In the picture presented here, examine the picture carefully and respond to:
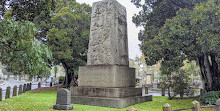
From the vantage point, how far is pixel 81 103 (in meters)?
8.43

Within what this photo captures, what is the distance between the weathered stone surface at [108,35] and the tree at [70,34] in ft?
27.5

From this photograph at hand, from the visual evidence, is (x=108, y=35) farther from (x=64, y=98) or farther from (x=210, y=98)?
(x=210, y=98)

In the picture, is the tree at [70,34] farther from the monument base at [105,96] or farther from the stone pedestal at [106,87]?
the monument base at [105,96]

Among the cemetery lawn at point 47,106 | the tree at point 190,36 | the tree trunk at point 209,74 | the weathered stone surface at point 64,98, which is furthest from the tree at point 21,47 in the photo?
the tree trunk at point 209,74

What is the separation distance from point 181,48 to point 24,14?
7.50 m

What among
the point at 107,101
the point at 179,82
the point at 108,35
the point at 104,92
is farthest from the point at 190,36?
the point at 179,82

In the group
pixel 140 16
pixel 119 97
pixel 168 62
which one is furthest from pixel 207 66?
pixel 119 97

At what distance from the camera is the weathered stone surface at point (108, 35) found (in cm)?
872

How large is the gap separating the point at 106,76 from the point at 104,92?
705 mm

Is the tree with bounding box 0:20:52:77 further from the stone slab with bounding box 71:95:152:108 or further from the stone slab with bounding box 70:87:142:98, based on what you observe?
the stone slab with bounding box 70:87:142:98

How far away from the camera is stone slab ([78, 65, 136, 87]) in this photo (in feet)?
26.9

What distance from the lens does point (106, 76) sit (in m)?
8.35

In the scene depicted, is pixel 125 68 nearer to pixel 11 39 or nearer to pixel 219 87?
pixel 11 39

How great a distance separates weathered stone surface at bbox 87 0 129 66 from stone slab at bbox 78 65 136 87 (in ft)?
1.16
